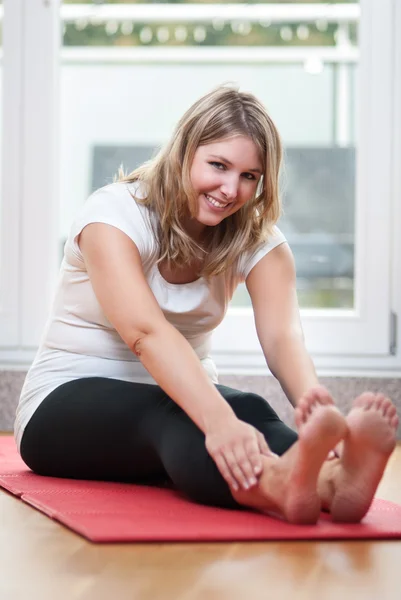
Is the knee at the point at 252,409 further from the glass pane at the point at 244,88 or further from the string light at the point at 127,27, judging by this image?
the string light at the point at 127,27

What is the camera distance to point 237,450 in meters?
1.55

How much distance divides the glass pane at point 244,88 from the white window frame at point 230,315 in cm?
7

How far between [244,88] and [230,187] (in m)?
1.33

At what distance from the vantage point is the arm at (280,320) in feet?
6.28

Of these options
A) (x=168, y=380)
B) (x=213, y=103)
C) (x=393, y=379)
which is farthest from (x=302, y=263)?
(x=168, y=380)

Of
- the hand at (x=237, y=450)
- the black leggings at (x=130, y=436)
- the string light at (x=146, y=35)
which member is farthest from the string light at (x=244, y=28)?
the hand at (x=237, y=450)

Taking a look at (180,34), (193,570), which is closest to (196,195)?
(193,570)

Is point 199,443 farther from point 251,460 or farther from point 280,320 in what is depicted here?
point 280,320

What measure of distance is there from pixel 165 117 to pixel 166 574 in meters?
2.11

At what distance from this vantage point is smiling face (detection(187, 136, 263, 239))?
186 centimetres

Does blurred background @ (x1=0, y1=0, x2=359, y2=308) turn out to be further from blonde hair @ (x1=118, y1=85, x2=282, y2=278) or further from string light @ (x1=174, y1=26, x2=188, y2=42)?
blonde hair @ (x1=118, y1=85, x2=282, y2=278)

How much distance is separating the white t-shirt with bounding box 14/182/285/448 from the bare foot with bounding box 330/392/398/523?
0.60m

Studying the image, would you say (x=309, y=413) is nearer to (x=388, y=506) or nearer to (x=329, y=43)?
(x=388, y=506)

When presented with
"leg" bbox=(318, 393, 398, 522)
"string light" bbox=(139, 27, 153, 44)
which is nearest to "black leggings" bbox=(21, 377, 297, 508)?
"leg" bbox=(318, 393, 398, 522)
